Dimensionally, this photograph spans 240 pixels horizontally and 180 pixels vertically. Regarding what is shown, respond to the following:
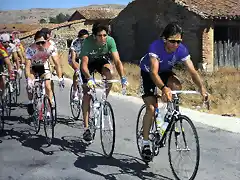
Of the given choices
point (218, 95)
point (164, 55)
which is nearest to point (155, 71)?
point (164, 55)

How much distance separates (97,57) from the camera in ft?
23.7

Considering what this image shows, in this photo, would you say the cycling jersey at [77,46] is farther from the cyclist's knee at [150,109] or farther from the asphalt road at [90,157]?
the cyclist's knee at [150,109]

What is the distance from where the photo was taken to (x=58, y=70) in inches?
309

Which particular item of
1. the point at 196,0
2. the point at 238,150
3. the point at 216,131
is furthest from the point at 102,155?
the point at 196,0

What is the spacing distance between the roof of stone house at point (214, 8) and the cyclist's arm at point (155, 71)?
19.5 metres

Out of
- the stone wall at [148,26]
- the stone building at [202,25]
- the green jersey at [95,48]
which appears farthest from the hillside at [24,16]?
the stone building at [202,25]

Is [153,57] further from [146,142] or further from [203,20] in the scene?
[203,20]

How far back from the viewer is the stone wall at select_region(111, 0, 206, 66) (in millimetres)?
25156

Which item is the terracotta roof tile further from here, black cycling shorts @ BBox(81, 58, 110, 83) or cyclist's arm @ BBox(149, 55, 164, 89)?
cyclist's arm @ BBox(149, 55, 164, 89)

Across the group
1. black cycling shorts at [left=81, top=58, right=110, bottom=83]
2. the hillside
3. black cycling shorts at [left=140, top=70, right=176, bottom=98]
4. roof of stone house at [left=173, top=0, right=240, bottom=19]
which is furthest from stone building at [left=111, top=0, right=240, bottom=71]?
black cycling shorts at [left=140, top=70, right=176, bottom=98]

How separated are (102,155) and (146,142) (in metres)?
0.98

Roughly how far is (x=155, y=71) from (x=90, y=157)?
195 centimetres

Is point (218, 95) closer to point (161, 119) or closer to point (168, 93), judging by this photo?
point (161, 119)

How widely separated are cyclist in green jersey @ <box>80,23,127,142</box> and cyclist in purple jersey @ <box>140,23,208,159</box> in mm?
926
